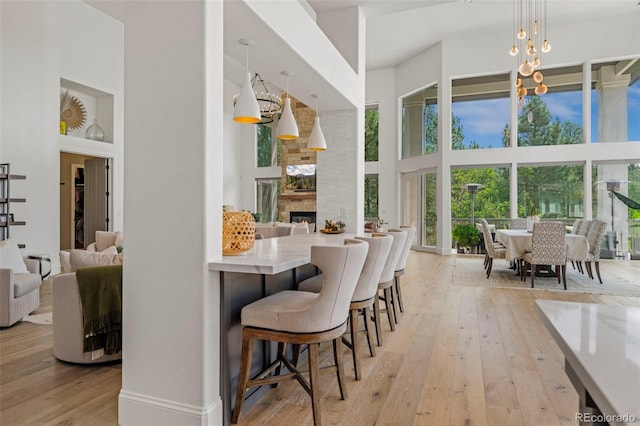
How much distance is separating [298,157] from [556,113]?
639 cm

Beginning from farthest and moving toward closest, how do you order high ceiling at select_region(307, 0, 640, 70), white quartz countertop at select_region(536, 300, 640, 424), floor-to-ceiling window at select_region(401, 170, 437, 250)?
floor-to-ceiling window at select_region(401, 170, 437, 250) < high ceiling at select_region(307, 0, 640, 70) < white quartz countertop at select_region(536, 300, 640, 424)

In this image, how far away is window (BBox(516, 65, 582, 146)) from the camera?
9219mm

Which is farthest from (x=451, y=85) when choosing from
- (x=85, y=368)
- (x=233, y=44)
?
(x=85, y=368)

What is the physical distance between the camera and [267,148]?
13.0 metres

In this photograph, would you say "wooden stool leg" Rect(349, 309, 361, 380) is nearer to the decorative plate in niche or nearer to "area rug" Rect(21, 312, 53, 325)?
"area rug" Rect(21, 312, 53, 325)

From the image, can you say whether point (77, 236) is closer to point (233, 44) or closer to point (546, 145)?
point (233, 44)

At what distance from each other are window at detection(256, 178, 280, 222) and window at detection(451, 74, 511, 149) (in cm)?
567

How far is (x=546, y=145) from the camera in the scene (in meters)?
9.30

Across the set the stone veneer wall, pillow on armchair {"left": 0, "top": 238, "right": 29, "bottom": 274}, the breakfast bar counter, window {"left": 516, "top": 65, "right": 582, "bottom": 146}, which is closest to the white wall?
pillow on armchair {"left": 0, "top": 238, "right": 29, "bottom": 274}

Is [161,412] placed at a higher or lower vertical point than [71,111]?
lower

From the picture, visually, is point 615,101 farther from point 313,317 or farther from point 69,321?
point 69,321

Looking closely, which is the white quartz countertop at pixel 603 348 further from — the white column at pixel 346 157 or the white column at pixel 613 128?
the white column at pixel 613 128

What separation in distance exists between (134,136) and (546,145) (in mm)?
9532

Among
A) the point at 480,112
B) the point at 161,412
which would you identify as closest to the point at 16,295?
the point at 161,412
